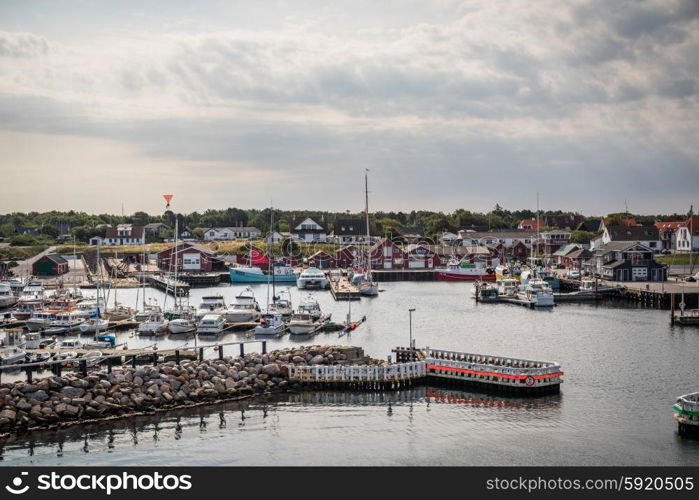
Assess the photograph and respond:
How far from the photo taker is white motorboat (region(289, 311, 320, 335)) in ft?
160

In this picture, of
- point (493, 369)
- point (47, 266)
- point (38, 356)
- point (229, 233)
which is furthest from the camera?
point (229, 233)

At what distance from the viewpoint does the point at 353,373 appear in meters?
33.0

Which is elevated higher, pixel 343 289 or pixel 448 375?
pixel 343 289

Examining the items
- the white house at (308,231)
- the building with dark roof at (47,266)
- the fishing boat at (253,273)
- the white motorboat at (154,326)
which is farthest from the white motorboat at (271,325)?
the white house at (308,231)

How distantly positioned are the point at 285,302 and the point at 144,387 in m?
26.0

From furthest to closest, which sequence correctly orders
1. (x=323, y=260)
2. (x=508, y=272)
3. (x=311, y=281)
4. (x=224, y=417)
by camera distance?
(x=323, y=260)
(x=508, y=272)
(x=311, y=281)
(x=224, y=417)

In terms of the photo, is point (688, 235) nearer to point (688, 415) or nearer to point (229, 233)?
point (229, 233)

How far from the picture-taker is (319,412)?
2970 centimetres

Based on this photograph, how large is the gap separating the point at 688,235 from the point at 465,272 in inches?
1143

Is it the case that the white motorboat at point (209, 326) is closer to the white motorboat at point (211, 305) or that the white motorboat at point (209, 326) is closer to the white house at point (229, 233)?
the white motorboat at point (211, 305)

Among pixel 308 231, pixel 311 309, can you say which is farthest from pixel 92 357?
pixel 308 231

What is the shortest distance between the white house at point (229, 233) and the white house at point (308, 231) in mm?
12076
